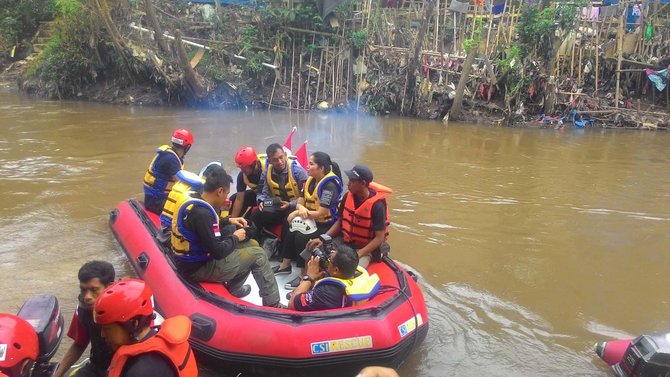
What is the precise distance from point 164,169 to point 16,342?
2.77m

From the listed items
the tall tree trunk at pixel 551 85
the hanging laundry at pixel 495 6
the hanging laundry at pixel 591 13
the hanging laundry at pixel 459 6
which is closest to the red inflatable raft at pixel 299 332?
the tall tree trunk at pixel 551 85

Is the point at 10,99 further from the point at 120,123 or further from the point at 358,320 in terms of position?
the point at 358,320

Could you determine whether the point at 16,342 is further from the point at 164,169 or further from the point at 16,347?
the point at 164,169

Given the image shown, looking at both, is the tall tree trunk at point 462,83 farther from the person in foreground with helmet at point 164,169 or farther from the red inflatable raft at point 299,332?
the red inflatable raft at point 299,332

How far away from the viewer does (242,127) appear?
41.2ft

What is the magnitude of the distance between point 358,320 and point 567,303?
2.19m

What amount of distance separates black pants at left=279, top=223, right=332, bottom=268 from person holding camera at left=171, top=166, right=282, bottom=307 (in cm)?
44

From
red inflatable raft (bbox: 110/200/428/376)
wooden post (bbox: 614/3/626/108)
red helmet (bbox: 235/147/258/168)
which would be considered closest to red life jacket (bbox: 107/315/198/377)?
red inflatable raft (bbox: 110/200/428/376)

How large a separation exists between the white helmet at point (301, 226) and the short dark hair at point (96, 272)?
1.75 m

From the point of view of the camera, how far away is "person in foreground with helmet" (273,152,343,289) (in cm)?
430

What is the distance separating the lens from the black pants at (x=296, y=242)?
4328 millimetres

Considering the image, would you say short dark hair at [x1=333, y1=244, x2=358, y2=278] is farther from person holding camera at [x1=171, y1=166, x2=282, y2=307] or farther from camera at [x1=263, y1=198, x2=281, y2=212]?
camera at [x1=263, y1=198, x2=281, y2=212]

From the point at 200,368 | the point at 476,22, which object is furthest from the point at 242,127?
the point at 200,368

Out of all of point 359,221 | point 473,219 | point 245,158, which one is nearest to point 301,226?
point 359,221
